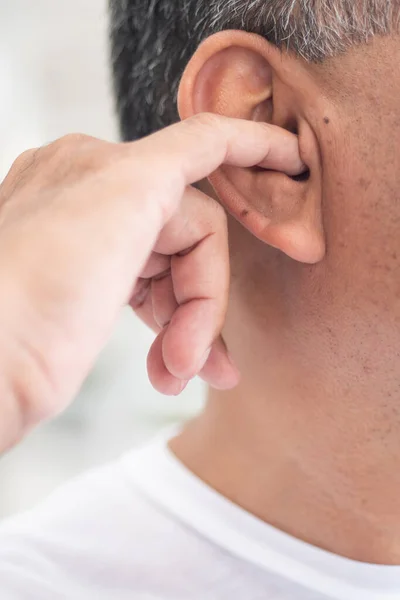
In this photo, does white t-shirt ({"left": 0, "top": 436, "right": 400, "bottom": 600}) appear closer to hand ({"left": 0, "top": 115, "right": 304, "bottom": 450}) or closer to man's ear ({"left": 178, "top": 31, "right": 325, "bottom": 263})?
hand ({"left": 0, "top": 115, "right": 304, "bottom": 450})

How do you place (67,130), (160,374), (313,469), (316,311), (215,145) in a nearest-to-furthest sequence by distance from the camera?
(215,145), (160,374), (316,311), (313,469), (67,130)

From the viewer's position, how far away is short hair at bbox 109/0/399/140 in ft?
2.69

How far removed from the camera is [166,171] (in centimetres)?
64

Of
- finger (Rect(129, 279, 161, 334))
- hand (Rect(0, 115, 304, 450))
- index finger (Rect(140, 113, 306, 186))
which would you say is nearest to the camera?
hand (Rect(0, 115, 304, 450))

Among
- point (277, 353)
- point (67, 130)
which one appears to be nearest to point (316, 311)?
point (277, 353)

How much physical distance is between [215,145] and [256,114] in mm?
225

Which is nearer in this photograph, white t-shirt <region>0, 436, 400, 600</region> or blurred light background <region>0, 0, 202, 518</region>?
white t-shirt <region>0, 436, 400, 600</region>

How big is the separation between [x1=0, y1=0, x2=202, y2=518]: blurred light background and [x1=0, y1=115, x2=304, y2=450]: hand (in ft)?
4.52

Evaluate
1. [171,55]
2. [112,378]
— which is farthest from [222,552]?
[112,378]

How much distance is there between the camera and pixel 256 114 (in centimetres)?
90

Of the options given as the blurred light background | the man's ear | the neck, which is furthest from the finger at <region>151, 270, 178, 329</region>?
the blurred light background

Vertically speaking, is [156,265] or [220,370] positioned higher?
[156,265]

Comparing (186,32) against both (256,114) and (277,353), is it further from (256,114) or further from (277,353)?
(277,353)

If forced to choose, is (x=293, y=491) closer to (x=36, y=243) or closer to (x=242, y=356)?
(x=242, y=356)
